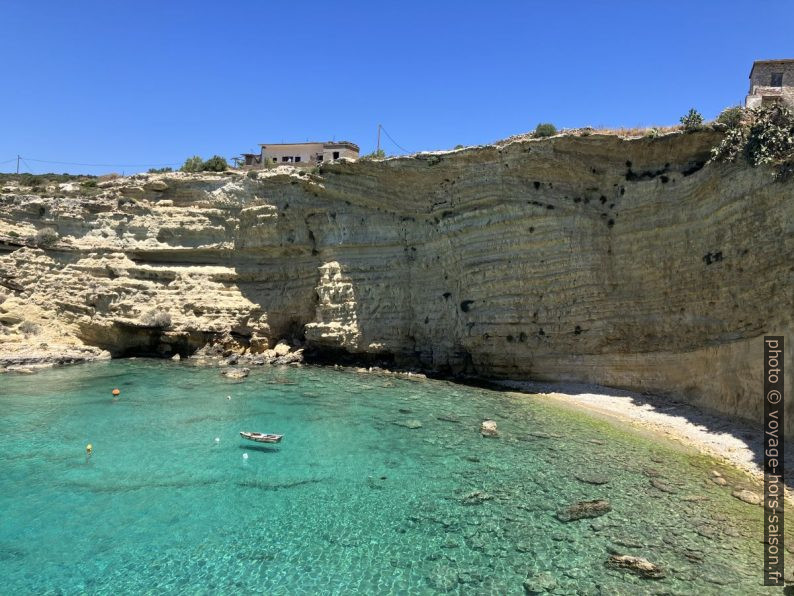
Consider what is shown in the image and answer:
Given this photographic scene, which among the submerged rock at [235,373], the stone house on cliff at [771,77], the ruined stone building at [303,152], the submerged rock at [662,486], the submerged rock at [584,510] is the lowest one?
the submerged rock at [584,510]

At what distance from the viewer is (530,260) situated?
20312mm

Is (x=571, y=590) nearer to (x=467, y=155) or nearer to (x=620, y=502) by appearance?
(x=620, y=502)

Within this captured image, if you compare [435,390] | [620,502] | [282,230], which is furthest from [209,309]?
[620,502]

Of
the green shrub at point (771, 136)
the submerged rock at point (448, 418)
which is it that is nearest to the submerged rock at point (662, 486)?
the submerged rock at point (448, 418)

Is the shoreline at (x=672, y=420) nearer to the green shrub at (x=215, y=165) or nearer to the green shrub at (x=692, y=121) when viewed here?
the green shrub at (x=692, y=121)

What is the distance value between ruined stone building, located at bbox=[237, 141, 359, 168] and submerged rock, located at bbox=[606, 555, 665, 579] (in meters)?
34.8

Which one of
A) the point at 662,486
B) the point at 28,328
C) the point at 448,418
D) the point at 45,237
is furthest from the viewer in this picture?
the point at 45,237

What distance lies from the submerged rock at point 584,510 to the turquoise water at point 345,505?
0.73 ft

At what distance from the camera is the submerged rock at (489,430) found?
14164 millimetres

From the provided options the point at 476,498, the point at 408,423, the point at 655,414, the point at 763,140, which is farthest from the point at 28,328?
the point at 763,140

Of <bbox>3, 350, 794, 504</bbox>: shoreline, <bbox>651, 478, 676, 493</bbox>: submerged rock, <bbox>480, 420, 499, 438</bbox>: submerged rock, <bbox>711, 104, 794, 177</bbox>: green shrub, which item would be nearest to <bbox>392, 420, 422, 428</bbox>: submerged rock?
<bbox>480, 420, 499, 438</bbox>: submerged rock

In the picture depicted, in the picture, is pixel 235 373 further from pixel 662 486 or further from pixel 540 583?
pixel 540 583

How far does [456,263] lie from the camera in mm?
22641

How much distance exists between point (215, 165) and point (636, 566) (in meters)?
29.2
